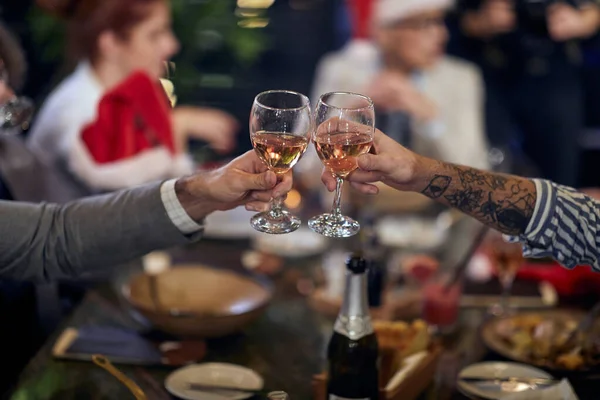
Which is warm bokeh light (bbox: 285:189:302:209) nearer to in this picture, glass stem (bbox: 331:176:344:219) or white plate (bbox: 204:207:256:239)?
white plate (bbox: 204:207:256:239)

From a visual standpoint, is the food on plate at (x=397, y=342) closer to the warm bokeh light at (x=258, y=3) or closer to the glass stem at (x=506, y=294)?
the glass stem at (x=506, y=294)

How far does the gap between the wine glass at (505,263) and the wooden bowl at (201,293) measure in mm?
542

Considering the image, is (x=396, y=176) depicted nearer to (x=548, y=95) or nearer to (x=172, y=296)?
(x=172, y=296)

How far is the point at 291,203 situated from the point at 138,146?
1.82 ft

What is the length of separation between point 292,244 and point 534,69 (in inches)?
96.0

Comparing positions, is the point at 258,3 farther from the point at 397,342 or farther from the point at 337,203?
the point at 337,203

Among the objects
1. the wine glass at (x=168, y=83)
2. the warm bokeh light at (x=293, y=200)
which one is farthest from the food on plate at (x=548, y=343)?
the wine glass at (x=168, y=83)

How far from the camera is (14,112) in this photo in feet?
6.29

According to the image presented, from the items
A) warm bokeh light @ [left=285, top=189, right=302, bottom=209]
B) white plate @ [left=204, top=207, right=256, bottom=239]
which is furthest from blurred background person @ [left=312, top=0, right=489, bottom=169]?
white plate @ [left=204, top=207, right=256, bottom=239]

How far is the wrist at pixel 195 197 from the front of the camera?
146 centimetres

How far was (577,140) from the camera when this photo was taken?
4449mm

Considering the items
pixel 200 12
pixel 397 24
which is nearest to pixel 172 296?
pixel 397 24

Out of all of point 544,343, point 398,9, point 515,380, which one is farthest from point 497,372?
point 398,9

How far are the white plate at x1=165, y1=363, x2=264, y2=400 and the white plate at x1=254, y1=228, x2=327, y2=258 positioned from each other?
2.58 ft
